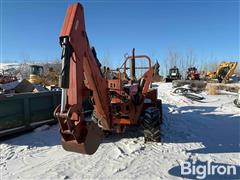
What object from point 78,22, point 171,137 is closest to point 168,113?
point 171,137

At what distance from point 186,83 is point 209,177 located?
1529 cm

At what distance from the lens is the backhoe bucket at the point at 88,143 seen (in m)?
3.30

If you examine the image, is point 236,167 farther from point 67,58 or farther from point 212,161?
point 67,58

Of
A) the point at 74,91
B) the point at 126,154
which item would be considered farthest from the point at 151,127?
the point at 74,91

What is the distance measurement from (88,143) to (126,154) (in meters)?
1.70

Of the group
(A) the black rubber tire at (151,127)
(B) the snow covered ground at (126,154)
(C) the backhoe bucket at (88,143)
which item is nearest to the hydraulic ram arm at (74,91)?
(C) the backhoe bucket at (88,143)

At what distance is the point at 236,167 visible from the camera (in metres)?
4.34

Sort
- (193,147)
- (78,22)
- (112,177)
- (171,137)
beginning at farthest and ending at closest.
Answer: (171,137) → (193,147) → (112,177) → (78,22)

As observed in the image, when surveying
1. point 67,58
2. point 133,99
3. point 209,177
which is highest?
point 67,58

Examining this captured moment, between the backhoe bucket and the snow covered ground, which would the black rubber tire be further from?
the backhoe bucket

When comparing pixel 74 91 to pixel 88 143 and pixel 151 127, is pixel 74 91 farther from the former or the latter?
pixel 151 127

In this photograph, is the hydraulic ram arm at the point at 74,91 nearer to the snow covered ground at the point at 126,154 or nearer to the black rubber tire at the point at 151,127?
the snow covered ground at the point at 126,154

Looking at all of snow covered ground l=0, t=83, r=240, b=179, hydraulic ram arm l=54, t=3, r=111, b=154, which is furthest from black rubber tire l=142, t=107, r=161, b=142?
hydraulic ram arm l=54, t=3, r=111, b=154

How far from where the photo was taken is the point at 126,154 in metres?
4.88
